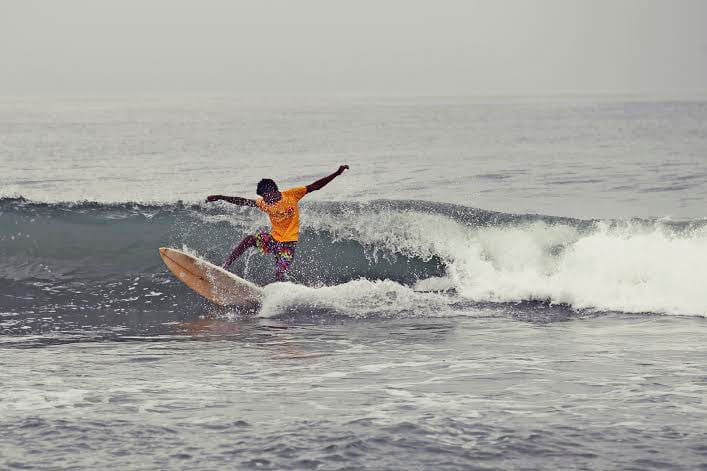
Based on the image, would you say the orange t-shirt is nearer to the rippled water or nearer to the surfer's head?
the surfer's head

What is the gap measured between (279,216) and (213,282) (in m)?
1.52

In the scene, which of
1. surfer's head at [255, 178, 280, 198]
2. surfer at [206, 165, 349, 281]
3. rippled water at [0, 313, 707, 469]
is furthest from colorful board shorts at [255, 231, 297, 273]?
rippled water at [0, 313, 707, 469]

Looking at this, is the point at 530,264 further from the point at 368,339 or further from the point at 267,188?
the point at 368,339

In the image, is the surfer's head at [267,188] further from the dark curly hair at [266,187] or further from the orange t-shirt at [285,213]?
the orange t-shirt at [285,213]

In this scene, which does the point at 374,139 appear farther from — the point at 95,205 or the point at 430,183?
the point at 95,205

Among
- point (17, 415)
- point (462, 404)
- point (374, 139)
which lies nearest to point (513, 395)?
point (462, 404)

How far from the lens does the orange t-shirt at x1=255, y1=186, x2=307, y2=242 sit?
43.1 feet

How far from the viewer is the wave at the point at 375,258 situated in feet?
44.5

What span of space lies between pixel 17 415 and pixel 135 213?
38.5ft

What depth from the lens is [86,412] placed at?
26.2 feet

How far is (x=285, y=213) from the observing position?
13211mm

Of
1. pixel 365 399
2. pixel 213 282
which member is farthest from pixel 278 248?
pixel 365 399

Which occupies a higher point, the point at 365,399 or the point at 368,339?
the point at 365,399

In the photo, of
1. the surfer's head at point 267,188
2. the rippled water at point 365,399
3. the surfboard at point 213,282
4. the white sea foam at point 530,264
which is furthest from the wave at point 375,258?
the rippled water at point 365,399
